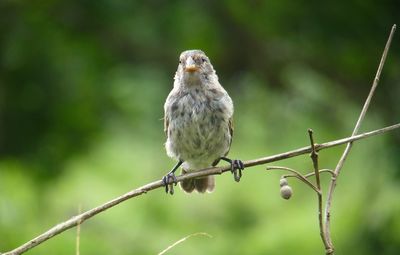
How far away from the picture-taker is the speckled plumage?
4527mm

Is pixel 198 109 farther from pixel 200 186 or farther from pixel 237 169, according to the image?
pixel 237 169

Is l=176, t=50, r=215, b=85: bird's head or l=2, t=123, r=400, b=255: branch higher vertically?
l=176, t=50, r=215, b=85: bird's head

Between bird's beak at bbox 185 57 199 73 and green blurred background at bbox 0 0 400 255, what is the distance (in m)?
2.19

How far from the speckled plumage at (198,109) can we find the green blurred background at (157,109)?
1.89m

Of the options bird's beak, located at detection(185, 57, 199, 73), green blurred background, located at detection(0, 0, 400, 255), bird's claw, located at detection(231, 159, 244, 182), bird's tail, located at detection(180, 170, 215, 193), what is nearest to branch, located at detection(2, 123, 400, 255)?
bird's claw, located at detection(231, 159, 244, 182)

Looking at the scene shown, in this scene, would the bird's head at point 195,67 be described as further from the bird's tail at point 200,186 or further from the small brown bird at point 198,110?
the bird's tail at point 200,186

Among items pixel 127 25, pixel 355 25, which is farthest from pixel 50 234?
pixel 127 25

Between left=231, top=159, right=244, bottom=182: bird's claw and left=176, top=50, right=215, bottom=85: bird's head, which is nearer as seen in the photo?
left=231, top=159, right=244, bottom=182: bird's claw

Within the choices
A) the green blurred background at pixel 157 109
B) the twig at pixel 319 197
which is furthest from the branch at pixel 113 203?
the green blurred background at pixel 157 109

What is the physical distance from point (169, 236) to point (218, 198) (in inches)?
24.0

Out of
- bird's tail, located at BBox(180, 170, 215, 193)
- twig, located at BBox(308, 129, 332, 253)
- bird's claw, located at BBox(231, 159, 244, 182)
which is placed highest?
bird's tail, located at BBox(180, 170, 215, 193)

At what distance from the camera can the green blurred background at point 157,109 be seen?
6.61 metres

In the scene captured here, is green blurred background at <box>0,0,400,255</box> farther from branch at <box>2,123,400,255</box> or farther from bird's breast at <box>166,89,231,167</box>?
branch at <box>2,123,400,255</box>

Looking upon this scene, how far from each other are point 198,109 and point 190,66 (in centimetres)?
25
